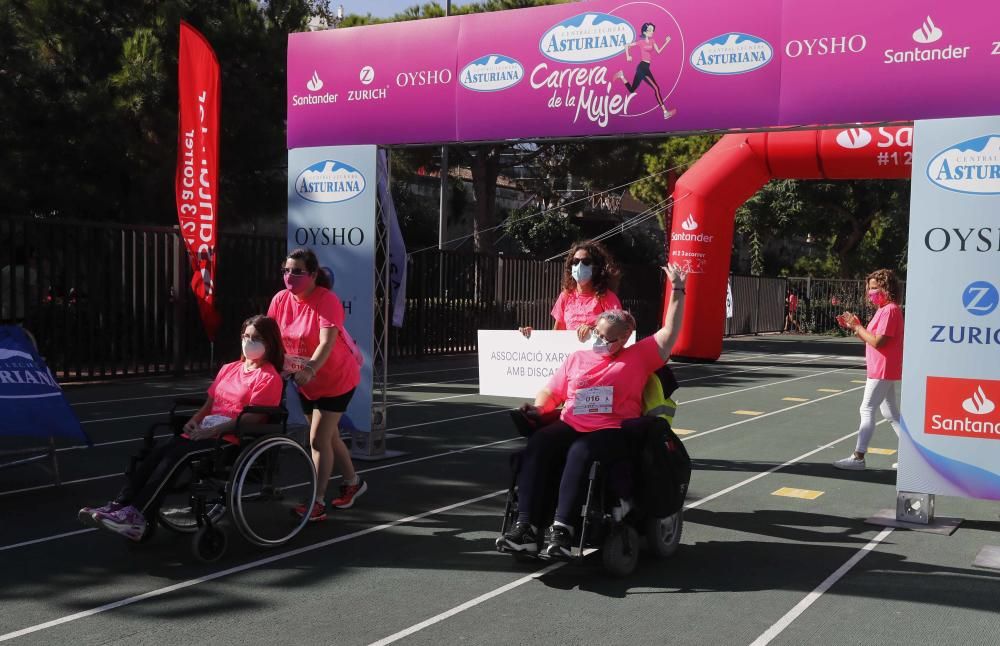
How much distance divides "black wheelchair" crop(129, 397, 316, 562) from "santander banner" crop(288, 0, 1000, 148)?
3471mm

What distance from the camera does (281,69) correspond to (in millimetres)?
18953

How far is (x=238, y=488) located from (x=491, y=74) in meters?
4.15

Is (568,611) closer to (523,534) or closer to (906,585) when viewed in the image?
(523,534)

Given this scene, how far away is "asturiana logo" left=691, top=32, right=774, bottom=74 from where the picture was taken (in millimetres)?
6820

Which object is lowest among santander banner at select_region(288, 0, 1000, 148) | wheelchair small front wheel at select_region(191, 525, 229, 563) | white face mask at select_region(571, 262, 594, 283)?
wheelchair small front wheel at select_region(191, 525, 229, 563)

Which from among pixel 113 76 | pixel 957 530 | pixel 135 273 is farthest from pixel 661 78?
pixel 113 76

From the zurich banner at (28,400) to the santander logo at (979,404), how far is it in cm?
577

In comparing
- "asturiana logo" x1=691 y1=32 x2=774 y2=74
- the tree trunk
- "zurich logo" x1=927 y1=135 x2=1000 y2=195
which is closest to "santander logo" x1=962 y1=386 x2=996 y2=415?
"zurich logo" x1=927 y1=135 x2=1000 y2=195

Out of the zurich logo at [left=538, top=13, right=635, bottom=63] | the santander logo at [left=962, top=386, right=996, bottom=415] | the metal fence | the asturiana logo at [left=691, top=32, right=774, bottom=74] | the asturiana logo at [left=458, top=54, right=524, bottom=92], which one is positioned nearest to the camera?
the santander logo at [left=962, top=386, right=996, bottom=415]

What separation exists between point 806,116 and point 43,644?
18.2 ft

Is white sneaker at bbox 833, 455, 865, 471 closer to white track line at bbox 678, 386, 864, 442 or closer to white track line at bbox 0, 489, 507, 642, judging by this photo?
white track line at bbox 678, 386, 864, 442

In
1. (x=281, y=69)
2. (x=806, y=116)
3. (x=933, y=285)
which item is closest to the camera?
(x=933, y=285)

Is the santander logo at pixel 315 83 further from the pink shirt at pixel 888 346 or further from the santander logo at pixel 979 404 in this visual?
the santander logo at pixel 979 404

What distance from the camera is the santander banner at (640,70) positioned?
245 inches
